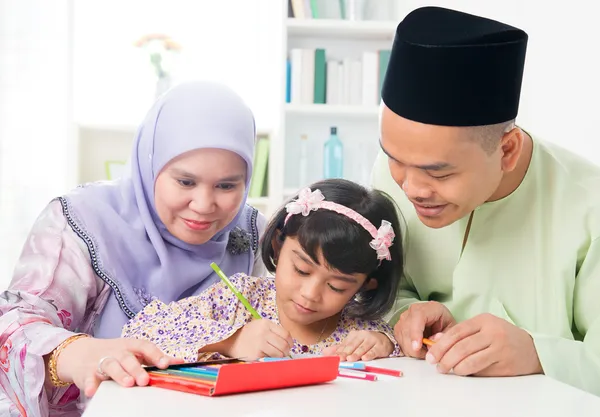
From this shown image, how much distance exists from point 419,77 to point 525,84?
105 inches

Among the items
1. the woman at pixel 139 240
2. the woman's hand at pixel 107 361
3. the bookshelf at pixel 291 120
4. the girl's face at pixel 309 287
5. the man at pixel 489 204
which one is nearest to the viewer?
the woman's hand at pixel 107 361

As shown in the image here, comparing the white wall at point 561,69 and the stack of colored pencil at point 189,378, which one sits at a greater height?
the white wall at point 561,69

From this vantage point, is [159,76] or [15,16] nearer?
[15,16]

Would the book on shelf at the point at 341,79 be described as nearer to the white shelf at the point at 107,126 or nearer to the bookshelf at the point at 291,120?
the bookshelf at the point at 291,120

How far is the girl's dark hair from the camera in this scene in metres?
1.64

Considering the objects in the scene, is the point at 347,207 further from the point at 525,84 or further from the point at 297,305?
the point at 525,84

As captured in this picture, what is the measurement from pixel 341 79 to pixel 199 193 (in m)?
2.97

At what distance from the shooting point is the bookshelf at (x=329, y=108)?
14.6 feet

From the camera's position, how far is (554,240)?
1481mm

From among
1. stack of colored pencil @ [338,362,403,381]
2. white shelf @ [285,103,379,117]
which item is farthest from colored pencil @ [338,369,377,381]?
white shelf @ [285,103,379,117]

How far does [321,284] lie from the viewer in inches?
63.4

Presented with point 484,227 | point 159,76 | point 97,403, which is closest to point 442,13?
point 484,227

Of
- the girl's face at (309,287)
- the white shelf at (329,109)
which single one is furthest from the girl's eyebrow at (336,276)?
the white shelf at (329,109)

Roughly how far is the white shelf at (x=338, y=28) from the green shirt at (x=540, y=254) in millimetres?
3023
